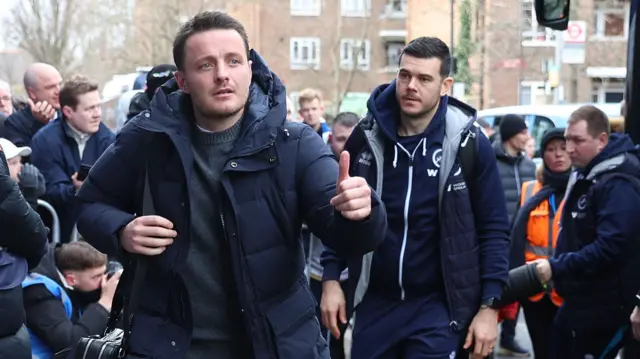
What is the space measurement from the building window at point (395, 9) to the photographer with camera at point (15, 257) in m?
58.4

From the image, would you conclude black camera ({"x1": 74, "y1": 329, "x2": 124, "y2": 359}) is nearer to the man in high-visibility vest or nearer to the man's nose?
the man's nose

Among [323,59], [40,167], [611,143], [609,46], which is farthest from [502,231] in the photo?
[323,59]

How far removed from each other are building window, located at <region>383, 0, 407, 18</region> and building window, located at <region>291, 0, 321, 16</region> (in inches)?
155

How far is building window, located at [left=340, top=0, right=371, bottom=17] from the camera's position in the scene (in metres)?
58.9

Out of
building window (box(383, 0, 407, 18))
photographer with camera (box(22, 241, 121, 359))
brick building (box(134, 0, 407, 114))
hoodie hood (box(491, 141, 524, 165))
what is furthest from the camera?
building window (box(383, 0, 407, 18))

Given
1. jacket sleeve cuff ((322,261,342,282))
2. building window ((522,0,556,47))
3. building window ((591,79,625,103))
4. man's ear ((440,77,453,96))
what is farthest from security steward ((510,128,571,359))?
building window ((591,79,625,103))

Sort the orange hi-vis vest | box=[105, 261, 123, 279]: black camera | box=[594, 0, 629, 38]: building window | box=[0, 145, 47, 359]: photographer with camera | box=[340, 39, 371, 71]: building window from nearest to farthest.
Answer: box=[0, 145, 47, 359]: photographer with camera
box=[105, 261, 123, 279]: black camera
the orange hi-vis vest
box=[594, 0, 629, 38]: building window
box=[340, 39, 371, 71]: building window

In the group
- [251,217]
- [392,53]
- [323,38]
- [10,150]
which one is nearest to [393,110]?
[251,217]

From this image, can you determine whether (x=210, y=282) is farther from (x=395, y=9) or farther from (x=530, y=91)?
(x=395, y=9)

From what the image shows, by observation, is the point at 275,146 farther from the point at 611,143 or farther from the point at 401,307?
the point at 611,143

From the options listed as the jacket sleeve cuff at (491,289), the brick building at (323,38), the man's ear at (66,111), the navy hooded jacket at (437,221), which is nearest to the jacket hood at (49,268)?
the man's ear at (66,111)

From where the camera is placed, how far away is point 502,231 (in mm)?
5137

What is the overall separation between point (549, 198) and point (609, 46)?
119 feet

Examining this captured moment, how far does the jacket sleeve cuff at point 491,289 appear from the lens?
16.7ft
